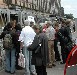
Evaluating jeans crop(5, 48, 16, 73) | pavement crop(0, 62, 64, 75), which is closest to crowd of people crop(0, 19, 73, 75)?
jeans crop(5, 48, 16, 73)

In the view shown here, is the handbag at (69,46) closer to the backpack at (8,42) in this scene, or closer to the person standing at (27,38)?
the backpack at (8,42)

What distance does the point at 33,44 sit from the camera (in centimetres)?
873

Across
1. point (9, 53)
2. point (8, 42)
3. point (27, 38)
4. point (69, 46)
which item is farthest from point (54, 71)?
point (27, 38)

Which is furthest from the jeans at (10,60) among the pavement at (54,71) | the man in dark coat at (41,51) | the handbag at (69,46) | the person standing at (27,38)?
the man in dark coat at (41,51)

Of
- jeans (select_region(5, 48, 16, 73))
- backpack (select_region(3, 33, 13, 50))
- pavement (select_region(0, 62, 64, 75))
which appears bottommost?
pavement (select_region(0, 62, 64, 75))

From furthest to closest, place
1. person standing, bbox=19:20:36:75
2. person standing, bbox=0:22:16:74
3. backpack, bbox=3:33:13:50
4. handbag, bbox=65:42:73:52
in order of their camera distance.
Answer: handbag, bbox=65:42:73:52 < person standing, bbox=0:22:16:74 < backpack, bbox=3:33:13:50 < person standing, bbox=19:20:36:75

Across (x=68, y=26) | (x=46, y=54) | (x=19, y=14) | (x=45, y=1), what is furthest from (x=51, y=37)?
(x=45, y=1)

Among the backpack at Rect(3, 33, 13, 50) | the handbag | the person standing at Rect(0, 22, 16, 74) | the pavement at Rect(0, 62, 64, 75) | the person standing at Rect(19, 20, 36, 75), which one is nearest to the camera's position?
the person standing at Rect(19, 20, 36, 75)

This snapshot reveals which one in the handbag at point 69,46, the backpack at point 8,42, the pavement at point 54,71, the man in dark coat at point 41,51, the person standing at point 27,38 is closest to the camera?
the man in dark coat at point 41,51

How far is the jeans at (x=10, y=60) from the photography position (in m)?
11.8

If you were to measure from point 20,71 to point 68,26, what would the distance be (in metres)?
2.71

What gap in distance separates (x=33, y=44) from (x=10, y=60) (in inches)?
135

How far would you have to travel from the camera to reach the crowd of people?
8.73 metres

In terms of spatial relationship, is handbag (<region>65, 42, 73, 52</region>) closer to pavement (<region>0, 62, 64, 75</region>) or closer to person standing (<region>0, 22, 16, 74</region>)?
pavement (<region>0, 62, 64, 75</region>)
